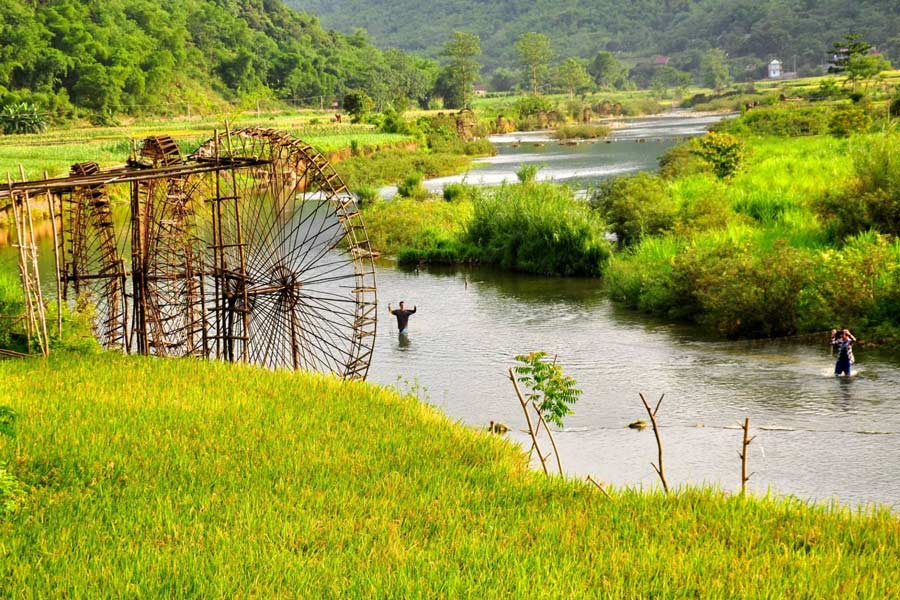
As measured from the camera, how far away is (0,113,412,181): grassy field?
5575cm

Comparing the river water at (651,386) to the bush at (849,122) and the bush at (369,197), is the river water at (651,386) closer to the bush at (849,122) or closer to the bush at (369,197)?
the bush at (369,197)

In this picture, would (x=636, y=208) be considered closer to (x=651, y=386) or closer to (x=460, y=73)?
(x=651, y=386)

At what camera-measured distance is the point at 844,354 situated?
2045 cm

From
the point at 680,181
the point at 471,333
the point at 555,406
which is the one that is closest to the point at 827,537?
the point at 555,406

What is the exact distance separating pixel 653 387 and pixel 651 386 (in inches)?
2.7

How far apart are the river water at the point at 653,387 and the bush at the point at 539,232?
110 cm

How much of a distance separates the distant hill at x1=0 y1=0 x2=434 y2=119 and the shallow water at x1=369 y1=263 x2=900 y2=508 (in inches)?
2345

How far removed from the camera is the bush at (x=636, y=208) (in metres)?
35.3

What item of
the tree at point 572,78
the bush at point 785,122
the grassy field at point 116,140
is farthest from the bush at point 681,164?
the tree at point 572,78

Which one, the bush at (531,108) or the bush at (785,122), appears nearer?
the bush at (785,122)

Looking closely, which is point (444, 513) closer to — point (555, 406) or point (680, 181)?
point (555, 406)

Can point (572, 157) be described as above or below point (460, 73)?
below

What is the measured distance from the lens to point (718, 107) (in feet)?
487

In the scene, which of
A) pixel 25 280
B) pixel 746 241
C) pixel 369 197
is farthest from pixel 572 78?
pixel 25 280
